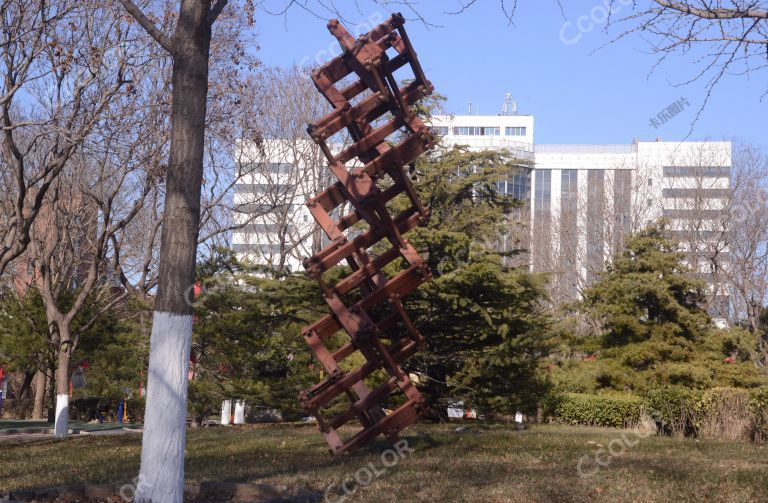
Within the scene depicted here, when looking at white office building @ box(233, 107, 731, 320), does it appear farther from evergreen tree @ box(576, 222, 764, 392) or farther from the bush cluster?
the bush cluster

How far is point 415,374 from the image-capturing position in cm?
1941

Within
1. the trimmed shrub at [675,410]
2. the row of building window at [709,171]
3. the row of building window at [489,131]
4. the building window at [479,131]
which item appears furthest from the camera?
the row of building window at [489,131]

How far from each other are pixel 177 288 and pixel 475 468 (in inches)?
170

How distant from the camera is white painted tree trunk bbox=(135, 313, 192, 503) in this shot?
6.89 meters

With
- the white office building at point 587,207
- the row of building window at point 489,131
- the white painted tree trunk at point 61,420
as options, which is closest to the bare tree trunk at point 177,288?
the white painted tree trunk at point 61,420

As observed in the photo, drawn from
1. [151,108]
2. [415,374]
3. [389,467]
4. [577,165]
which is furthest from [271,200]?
[577,165]

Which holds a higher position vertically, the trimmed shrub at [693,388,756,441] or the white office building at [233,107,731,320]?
the white office building at [233,107,731,320]

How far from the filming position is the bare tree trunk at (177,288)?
6.94 meters

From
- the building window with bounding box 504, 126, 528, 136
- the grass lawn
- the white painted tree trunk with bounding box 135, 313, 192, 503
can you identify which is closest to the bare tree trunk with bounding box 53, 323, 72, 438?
the grass lawn

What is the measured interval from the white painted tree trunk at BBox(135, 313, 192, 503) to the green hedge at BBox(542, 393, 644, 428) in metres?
15.9

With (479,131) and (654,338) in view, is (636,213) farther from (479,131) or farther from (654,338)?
(479,131)

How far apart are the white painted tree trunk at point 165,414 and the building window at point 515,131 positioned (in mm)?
108060

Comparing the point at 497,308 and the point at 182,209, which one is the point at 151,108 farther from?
the point at 182,209

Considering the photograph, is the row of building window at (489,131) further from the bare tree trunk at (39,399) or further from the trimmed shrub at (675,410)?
the trimmed shrub at (675,410)
